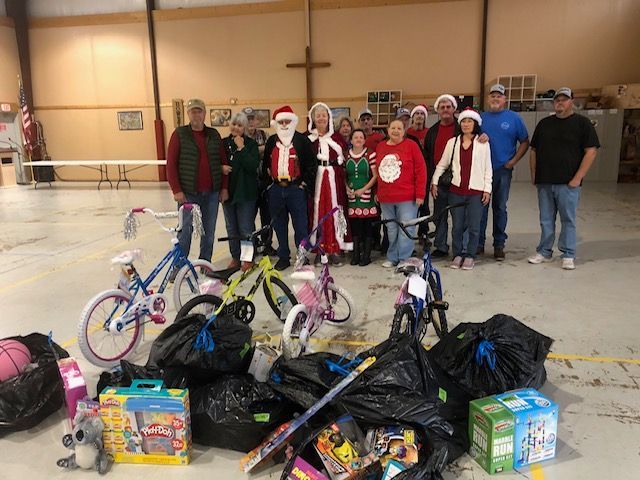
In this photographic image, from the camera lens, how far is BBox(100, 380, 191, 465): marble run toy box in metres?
2.14

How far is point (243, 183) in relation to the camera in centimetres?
484

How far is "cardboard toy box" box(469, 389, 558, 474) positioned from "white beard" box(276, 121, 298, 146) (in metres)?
3.23

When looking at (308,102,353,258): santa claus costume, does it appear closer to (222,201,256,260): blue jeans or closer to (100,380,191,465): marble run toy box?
(222,201,256,260): blue jeans

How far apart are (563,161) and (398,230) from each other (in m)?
1.63

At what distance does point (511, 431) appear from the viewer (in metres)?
2.08

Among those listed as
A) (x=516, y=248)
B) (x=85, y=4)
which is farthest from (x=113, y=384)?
(x=85, y=4)

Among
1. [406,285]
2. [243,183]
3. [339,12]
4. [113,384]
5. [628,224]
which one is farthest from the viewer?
[339,12]

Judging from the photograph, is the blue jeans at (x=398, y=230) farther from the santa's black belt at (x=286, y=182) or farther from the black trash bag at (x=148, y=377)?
the black trash bag at (x=148, y=377)

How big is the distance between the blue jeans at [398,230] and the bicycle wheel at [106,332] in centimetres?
262

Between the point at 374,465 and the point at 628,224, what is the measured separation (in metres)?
6.43

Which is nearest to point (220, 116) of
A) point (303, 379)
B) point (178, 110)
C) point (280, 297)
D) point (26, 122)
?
point (178, 110)

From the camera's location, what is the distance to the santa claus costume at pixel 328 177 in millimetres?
4914

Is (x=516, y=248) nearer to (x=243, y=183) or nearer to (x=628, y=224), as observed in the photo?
(x=628, y=224)

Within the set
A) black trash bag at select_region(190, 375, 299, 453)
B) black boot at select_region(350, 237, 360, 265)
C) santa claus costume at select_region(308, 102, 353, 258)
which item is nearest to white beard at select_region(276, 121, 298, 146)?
santa claus costume at select_region(308, 102, 353, 258)
